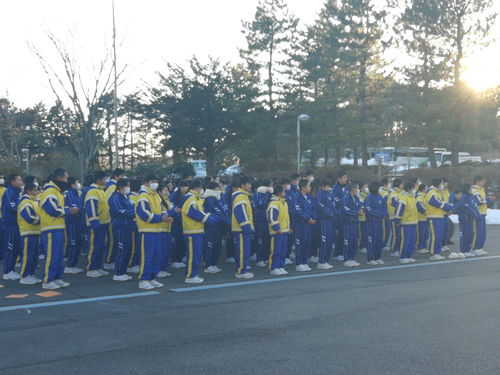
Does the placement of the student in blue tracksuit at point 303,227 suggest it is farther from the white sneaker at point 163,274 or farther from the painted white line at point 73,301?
the painted white line at point 73,301

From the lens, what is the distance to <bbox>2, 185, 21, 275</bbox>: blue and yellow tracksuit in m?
10.9

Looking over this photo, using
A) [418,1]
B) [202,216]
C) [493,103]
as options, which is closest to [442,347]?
[202,216]

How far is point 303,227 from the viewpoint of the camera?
39.0 ft

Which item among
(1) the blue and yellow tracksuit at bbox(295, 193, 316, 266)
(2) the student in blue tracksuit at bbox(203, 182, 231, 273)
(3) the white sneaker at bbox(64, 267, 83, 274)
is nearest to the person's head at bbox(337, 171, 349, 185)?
(1) the blue and yellow tracksuit at bbox(295, 193, 316, 266)

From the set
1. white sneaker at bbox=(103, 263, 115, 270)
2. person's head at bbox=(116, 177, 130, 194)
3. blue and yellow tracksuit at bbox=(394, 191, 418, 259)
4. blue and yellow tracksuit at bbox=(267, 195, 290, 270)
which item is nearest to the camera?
person's head at bbox=(116, 177, 130, 194)

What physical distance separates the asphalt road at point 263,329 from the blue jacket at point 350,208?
235cm

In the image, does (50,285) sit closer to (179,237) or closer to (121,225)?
(121,225)

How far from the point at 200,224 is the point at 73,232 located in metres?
3.64

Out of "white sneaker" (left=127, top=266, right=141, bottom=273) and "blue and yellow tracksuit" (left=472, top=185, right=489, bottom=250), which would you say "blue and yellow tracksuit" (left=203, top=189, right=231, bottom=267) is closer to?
"white sneaker" (left=127, top=266, right=141, bottom=273)

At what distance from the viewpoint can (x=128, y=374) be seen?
207 inches

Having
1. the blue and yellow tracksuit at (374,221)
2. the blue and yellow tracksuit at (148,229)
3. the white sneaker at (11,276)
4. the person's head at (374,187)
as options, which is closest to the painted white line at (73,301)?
the blue and yellow tracksuit at (148,229)

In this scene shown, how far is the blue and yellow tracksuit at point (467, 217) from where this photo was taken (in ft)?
45.5

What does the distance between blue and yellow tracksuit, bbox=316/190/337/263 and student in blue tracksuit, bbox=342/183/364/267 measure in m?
0.42

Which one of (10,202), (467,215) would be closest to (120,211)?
(10,202)
